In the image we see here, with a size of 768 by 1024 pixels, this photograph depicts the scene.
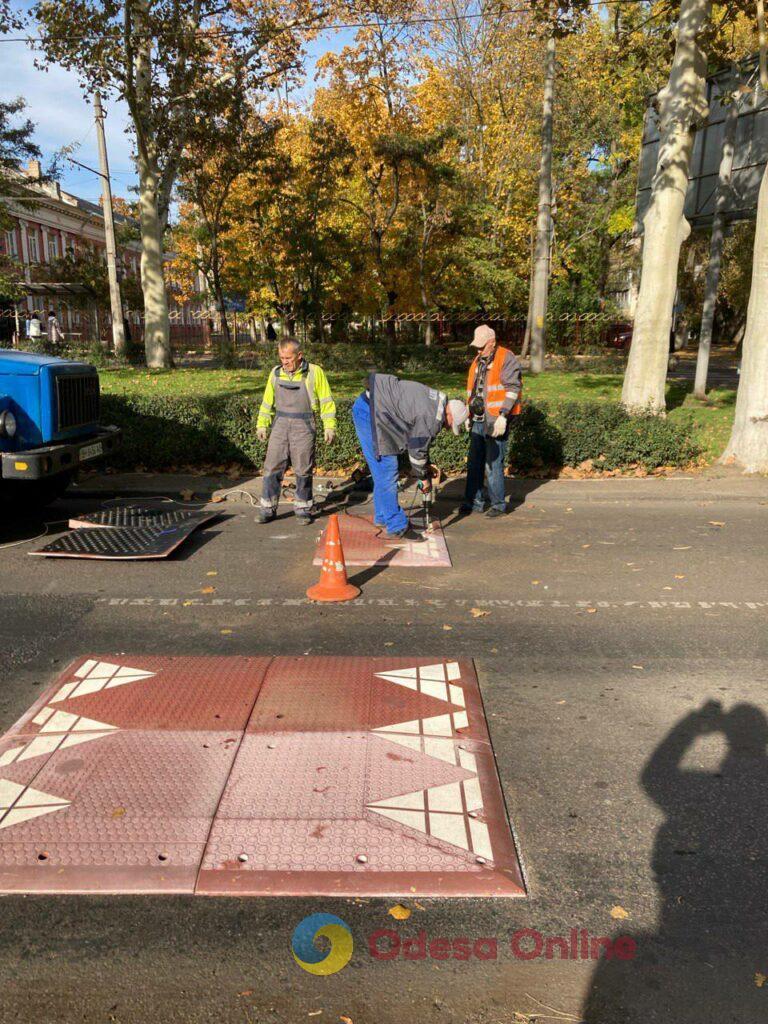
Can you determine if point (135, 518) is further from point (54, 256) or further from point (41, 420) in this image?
point (54, 256)

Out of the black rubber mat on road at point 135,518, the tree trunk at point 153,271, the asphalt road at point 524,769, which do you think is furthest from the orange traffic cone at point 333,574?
the tree trunk at point 153,271

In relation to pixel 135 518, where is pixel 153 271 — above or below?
above

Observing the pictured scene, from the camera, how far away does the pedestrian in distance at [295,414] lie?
7.86m

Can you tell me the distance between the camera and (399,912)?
2.62m

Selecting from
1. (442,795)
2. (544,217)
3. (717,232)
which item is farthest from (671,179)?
(544,217)

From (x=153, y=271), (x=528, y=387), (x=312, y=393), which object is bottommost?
(x=528, y=387)

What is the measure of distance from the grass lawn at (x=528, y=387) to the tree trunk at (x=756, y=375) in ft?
2.02

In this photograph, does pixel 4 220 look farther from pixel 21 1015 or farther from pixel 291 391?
pixel 21 1015

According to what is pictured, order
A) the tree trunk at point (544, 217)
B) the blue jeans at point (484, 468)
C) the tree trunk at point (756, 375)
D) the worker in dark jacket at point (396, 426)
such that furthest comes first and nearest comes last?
the tree trunk at point (544, 217) < the tree trunk at point (756, 375) < the blue jeans at point (484, 468) < the worker in dark jacket at point (396, 426)

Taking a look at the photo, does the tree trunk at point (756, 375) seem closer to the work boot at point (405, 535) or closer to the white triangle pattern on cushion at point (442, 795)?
the work boot at point (405, 535)

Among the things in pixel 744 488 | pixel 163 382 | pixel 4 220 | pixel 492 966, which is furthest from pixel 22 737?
pixel 4 220

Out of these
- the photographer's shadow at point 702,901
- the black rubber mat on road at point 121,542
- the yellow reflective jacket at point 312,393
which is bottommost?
the photographer's shadow at point 702,901

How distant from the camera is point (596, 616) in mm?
5496

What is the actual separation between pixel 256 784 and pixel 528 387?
1567 cm
